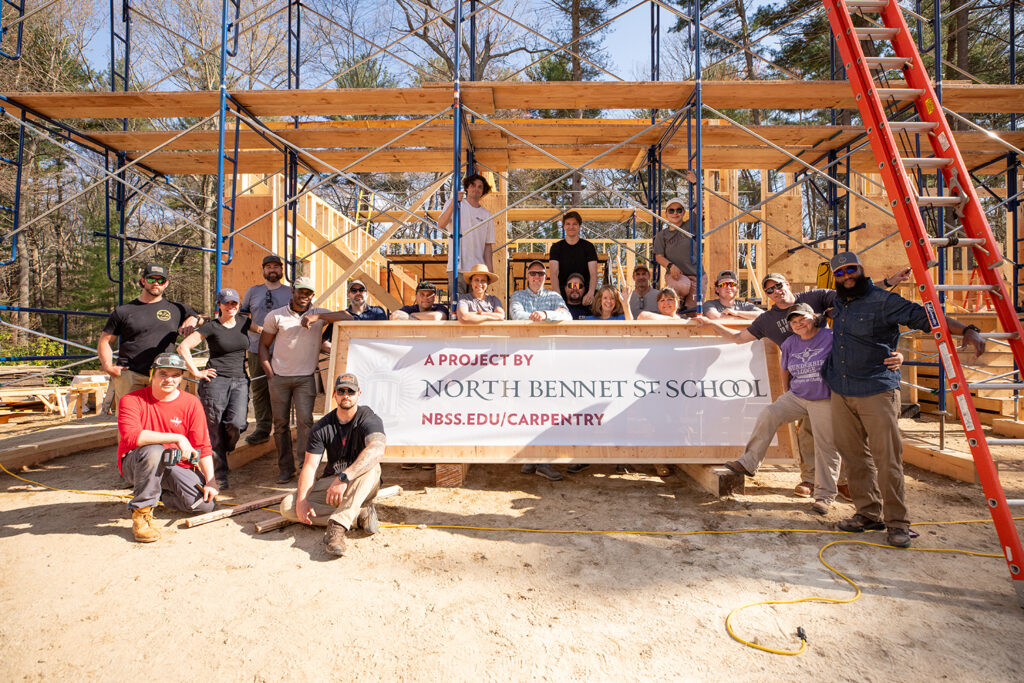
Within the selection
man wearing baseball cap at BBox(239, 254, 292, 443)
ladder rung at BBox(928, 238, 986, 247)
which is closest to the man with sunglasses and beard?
ladder rung at BBox(928, 238, 986, 247)

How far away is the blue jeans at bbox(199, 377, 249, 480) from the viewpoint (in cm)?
484

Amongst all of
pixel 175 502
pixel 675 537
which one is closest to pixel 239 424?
pixel 175 502

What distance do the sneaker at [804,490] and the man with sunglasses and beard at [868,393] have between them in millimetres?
712

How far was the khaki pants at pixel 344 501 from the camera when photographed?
11.8ft

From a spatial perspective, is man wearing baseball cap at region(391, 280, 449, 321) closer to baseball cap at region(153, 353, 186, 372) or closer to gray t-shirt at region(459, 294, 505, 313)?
gray t-shirt at region(459, 294, 505, 313)

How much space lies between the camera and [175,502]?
13.5 feet

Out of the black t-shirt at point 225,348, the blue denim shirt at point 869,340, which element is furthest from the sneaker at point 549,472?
the black t-shirt at point 225,348

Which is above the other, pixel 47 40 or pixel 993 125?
pixel 47 40

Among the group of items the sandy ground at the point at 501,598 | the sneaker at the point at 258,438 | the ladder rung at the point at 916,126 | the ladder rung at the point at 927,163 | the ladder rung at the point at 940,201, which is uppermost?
the ladder rung at the point at 916,126

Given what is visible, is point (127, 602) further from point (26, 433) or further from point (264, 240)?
point (264, 240)

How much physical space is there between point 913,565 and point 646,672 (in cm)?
215

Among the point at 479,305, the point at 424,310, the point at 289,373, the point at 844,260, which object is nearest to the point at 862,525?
the point at 844,260

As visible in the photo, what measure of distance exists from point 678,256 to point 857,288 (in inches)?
129

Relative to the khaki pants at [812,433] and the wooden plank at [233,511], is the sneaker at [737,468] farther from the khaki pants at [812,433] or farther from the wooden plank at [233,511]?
the wooden plank at [233,511]
